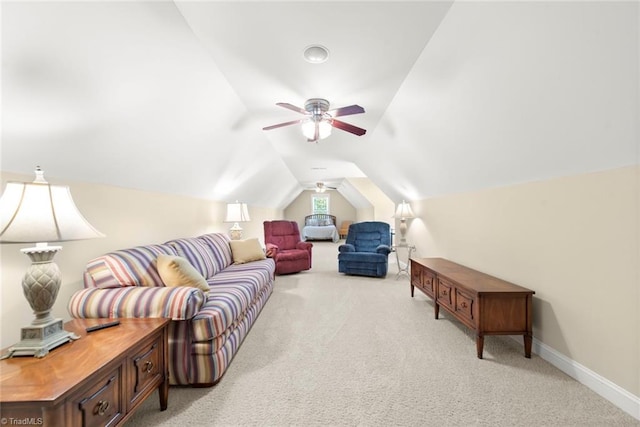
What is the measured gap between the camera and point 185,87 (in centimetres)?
234

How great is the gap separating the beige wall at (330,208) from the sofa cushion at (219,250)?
8.30 m

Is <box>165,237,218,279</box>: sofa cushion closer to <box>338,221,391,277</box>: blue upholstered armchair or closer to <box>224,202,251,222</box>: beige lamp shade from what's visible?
<box>224,202,251,222</box>: beige lamp shade

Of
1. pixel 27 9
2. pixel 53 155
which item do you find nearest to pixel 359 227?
pixel 53 155

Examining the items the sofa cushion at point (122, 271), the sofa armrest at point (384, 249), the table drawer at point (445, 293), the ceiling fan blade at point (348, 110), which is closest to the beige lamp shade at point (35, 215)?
the sofa cushion at point (122, 271)

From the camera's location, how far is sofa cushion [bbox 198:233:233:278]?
354 cm

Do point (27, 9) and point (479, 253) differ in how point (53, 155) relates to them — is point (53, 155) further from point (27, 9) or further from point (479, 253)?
point (479, 253)

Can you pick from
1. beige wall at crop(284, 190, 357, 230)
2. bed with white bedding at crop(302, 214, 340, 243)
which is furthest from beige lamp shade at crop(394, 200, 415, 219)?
beige wall at crop(284, 190, 357, 230)

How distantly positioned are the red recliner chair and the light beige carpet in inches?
88.5

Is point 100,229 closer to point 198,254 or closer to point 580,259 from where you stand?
point 198,254

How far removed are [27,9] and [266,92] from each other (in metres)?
1.80

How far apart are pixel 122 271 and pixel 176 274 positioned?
373mm

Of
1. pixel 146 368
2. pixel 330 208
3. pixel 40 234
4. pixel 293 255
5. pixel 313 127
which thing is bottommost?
pixel 146 368

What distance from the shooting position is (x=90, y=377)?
3.51ft

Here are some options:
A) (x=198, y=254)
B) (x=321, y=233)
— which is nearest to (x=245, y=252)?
(x=198, y=254)
